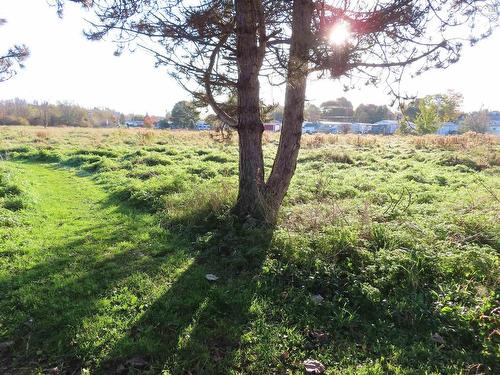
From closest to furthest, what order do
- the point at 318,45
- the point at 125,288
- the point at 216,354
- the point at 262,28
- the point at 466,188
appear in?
1. the point at 216,354
2. the point at 125,288
3. the point at 318,45
4. the point at 262,28
5. the point at 466,188

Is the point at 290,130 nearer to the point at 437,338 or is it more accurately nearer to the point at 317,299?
the point at 317,299

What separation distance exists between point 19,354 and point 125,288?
134 centimetres

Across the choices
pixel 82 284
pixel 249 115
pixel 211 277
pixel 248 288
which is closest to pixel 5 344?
pixel 82 284

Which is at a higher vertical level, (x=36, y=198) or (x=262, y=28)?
(x=262, y=28)

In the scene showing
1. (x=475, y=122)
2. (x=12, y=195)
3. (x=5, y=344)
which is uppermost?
(x=475, y=122)

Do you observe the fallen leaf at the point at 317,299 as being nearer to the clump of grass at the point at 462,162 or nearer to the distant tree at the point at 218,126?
the distant tree at the point at 218,126

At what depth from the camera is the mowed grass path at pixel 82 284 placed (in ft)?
11.0

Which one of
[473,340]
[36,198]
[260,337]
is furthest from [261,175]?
[36,198]

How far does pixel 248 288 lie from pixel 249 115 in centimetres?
337

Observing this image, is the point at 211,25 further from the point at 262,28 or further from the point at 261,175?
the point at 261,175

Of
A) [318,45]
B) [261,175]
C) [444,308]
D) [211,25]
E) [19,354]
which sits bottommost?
[19,354]

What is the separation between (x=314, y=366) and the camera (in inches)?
121

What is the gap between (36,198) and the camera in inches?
359

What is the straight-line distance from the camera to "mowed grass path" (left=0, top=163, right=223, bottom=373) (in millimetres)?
3357
